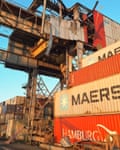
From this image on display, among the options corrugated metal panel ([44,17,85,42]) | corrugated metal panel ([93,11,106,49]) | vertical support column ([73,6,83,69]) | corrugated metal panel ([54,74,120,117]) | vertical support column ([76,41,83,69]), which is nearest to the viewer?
corrugated metal panel ([54,74,120,117])

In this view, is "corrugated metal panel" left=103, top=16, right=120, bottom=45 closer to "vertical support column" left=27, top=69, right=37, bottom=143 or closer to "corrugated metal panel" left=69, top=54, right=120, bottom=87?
"corrugated metal panel" left=69, top=54, right=120, bottom=87

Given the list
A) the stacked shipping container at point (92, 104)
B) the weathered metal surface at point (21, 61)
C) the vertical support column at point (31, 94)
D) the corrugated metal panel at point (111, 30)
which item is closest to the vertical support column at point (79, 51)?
the stacked shipping container at point (92, 104)

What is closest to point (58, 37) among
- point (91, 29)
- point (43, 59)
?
point (43, 59)

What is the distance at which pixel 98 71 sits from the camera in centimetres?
1986

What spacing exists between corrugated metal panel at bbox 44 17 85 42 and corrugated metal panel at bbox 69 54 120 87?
916cm

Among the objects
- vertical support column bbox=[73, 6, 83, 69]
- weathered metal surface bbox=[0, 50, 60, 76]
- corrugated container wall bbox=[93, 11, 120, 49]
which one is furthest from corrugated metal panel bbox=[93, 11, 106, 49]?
weathered metal surface bbox=[0, 50, 60, 76]

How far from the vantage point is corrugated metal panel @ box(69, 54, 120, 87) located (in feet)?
60.6

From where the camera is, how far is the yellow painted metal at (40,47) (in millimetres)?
29934

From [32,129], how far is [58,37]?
15128 millimetres

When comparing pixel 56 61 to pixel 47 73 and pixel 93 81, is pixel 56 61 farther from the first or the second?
pixel 93 81

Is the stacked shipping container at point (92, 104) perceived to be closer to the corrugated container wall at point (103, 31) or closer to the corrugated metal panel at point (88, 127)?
the corrugated metal panel at point (88, 127)

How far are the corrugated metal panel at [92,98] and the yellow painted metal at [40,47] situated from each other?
9639 millimetres

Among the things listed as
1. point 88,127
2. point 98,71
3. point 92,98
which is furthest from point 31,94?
point 98,71

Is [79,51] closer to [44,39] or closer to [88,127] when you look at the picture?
[44,39]
